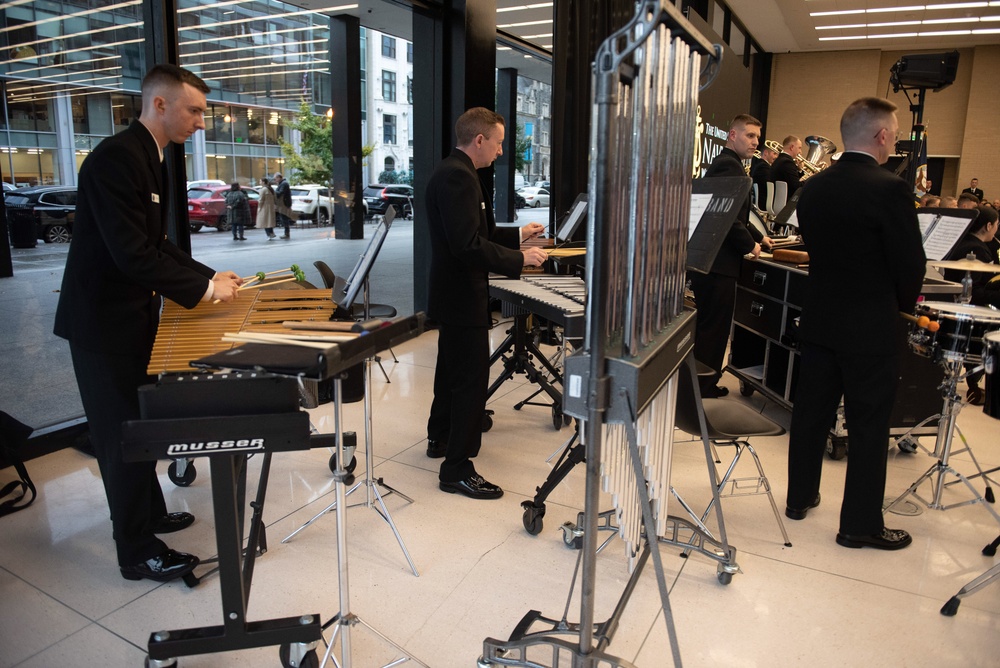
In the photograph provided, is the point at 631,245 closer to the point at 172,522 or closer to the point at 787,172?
the point at 172,522

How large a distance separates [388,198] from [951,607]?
17.9ft

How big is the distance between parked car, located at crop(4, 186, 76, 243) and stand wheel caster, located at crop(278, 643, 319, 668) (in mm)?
2757

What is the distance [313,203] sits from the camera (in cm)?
580

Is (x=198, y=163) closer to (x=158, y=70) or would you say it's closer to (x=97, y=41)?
(x=97, y=41)

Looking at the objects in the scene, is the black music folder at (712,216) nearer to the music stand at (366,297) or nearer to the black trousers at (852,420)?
the black trousers at (852,420)

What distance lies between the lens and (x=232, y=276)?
2.42 metres

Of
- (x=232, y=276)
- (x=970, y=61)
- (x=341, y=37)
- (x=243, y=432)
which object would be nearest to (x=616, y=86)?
(x=243, y=432)

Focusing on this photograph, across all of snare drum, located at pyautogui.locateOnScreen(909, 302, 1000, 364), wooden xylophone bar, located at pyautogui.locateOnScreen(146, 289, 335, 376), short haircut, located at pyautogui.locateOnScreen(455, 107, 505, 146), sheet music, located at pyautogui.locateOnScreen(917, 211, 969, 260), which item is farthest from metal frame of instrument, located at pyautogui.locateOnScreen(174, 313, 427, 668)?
Answer: sheet music, located at pyautogui.locateOnScreen(917, 211, 969, 260)

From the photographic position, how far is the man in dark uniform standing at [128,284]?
2361mm

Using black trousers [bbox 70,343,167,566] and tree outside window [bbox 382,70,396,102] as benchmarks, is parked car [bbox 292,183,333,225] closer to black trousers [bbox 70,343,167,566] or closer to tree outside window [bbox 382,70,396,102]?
tree outside window [bbox 382,70,396,102]

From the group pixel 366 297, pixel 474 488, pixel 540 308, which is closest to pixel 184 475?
pixel 366 297

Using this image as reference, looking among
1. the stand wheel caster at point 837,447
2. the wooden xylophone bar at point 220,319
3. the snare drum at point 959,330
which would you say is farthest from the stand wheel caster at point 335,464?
the stand wheel caster at point 837,447

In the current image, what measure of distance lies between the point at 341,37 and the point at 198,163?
196 centimetres

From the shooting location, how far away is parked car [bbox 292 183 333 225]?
219 inches
